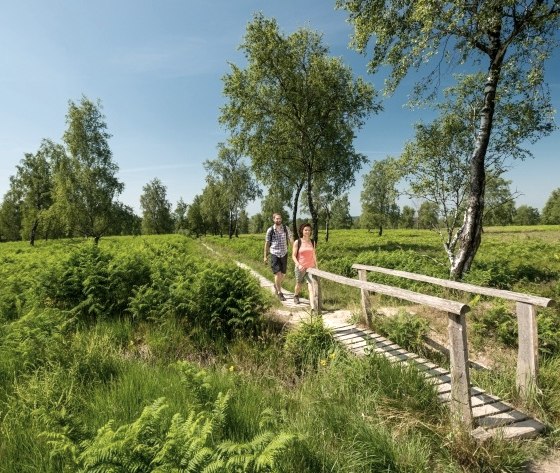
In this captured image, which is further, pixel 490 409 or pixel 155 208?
pixel 155 208

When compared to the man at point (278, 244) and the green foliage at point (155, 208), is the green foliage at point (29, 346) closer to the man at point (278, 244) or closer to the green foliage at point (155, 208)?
the man at point (278, 244)

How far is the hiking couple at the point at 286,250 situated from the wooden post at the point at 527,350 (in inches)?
205

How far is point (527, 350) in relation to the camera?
4438 millimetres

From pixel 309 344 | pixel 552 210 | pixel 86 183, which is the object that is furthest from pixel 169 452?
pixel 552 210

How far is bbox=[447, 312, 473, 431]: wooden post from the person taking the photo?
146 inches

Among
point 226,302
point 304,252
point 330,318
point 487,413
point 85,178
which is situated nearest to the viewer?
point 487,413

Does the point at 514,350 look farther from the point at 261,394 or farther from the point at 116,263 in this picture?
the point at 116,263

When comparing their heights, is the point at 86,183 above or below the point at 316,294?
above

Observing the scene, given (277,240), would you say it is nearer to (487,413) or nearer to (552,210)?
(487,413)

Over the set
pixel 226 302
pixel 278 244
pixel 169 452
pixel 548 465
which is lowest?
pixel 548 465

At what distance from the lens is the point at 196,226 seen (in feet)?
276

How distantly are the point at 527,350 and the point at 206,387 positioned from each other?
165 inches

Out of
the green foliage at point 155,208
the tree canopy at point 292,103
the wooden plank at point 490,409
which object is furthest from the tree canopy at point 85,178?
the green foliage at point 155,208

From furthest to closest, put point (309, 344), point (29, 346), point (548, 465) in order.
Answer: point (309, 344) < point (29, 346) < point (548, 465)
